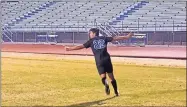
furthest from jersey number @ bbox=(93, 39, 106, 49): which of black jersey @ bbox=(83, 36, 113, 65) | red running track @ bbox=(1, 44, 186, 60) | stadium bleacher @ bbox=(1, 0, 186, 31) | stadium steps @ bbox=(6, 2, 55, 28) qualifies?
stadium steps @ bbox=(6, 2, 55, 28)

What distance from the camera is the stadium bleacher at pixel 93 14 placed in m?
37.6

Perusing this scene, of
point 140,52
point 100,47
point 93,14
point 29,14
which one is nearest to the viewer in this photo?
point 100,47

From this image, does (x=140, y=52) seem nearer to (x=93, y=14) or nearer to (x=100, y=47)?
(x=93, y=14)

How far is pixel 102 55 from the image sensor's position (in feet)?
28.8

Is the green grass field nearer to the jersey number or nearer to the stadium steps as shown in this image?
the jersey number

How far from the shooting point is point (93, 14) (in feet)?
142

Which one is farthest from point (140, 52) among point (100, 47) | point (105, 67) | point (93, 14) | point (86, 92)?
point (100, 47)

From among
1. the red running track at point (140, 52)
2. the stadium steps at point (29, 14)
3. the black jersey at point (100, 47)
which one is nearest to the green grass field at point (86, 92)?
the black jersey at point (100, 47)

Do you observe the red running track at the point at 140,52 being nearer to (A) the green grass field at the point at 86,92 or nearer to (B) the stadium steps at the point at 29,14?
(B) the stadium steps at the point at 29,14

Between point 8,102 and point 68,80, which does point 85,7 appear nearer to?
point 68,80

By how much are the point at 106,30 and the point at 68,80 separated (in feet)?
78.6

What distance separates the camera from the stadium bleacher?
37.6 metres

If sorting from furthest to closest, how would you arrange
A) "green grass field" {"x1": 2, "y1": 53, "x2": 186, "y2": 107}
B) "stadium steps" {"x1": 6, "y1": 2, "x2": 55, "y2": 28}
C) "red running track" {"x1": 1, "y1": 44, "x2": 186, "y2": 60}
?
1. "stadium steps" {"x1": 6, "y1": 2, "x2": 55, "y2": 28}
2. "red running track" {"x1": 1, "y1": 44, "x2": 186, "y2": 60}
3. "green grass field" {"x1": 2, "y1": 53, "x2": 186, "y2": 107}

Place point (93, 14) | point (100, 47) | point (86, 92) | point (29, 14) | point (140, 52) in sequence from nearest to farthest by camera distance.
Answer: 1. point (100, 47)
2. point (86, 92)
3. point (140, 52)
4. point (93, 14)
5. point (29, 14)
